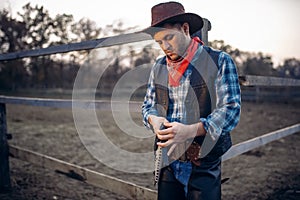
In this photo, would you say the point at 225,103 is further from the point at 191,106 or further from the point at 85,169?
the point at 85,169

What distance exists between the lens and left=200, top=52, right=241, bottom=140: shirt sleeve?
1.09 metres

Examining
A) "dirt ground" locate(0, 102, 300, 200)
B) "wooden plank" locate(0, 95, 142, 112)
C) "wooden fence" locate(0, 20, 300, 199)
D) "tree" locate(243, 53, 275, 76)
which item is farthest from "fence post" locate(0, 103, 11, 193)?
"tree" locate(243, 53, 275, 76)

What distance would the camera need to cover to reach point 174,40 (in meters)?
1.19

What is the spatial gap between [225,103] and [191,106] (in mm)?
174

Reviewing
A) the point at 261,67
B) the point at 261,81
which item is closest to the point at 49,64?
the point at 261,67

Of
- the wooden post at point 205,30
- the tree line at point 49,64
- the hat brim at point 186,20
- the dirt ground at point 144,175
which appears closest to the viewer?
the hat brim at point 186,20

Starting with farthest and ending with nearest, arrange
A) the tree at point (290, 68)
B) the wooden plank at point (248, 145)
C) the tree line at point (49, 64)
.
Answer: the tree at point (290, 68), the tree line at point (49, 64), the wooden plank at point (248, 145)

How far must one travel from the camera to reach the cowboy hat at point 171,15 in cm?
119

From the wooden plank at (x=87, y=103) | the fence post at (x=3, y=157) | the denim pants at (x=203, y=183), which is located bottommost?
the fence post at (x=3, y=157)

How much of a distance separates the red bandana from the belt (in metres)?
0.29

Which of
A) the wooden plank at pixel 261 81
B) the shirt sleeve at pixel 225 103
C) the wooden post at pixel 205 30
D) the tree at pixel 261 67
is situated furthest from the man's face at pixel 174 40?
the tree at pixel 261 67

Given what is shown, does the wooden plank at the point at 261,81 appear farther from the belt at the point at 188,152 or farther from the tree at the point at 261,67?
the tree at the point at 261,67

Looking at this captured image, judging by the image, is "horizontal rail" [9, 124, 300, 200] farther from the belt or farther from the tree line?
the tree line

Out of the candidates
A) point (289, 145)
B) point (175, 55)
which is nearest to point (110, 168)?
point (175, 55)
